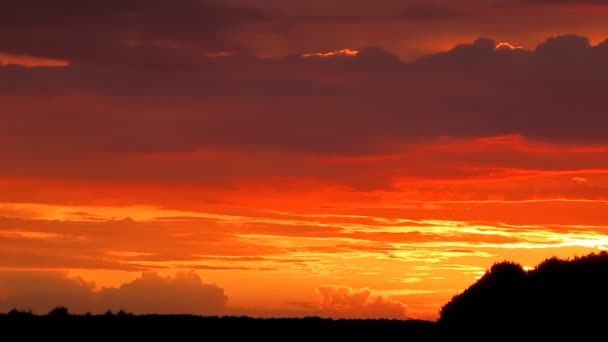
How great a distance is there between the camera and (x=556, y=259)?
4741 centimetres

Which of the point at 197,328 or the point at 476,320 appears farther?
the point at 476,320

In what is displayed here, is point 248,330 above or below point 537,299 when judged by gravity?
below

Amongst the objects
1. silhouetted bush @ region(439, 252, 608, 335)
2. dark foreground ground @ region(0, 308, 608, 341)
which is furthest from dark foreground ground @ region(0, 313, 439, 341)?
silhouetted bush @ region(439, 252, 608, 335)

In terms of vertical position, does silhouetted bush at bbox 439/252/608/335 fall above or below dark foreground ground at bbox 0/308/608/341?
above

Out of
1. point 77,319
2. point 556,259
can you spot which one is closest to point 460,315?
point 556,259

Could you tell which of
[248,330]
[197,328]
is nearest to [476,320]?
[248,330]

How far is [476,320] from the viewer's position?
152 ft

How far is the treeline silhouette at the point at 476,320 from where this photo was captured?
139 ft

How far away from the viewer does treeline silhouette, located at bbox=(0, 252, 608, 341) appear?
4238cm

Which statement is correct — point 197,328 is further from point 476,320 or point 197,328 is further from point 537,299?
point 537,299

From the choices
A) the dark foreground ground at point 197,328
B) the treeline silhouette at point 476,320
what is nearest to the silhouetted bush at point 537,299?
the treeline silhouette at point 476,320

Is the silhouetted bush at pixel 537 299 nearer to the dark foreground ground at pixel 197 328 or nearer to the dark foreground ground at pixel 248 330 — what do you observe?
the dark foreground ground at pixel 248 330

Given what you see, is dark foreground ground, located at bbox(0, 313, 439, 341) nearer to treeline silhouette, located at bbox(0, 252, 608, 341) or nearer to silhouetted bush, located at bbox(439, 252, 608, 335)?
treeline silhouette, located at bbox(0, 252, 608, 341)

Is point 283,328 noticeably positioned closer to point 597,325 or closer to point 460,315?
point 460,315
